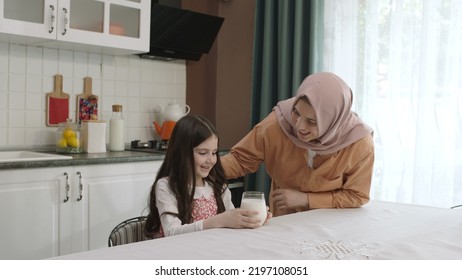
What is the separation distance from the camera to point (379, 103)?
276 centimetres

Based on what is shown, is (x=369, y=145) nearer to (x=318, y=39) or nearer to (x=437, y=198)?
(x=437, y=198)

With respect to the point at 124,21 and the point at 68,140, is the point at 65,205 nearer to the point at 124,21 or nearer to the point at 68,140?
the point at 68,140

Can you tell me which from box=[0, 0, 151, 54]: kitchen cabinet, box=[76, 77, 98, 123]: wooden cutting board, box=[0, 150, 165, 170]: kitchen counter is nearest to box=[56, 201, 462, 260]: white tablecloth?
box=[0, 150, 165, 170]: kitchen counter

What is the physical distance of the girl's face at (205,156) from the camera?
5.59 ft

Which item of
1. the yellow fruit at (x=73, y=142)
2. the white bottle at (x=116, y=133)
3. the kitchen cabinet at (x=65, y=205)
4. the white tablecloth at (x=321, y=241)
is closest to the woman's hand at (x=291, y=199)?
the white tablecloth at (x=321, y=241)

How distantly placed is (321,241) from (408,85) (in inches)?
63.6

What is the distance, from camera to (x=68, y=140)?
2.85 meters

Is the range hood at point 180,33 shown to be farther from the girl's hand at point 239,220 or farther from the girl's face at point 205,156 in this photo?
the girl's hand at point 239,220

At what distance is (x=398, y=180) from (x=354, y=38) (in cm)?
86

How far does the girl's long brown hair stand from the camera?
65.1 inches

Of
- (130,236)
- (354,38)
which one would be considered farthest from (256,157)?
(354,38)

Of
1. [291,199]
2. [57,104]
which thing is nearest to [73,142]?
[57,104]

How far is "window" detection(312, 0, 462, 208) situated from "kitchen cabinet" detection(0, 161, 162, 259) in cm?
133

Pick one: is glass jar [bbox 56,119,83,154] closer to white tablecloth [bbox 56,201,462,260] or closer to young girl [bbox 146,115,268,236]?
young girl [bbox 146,115,268,236]
